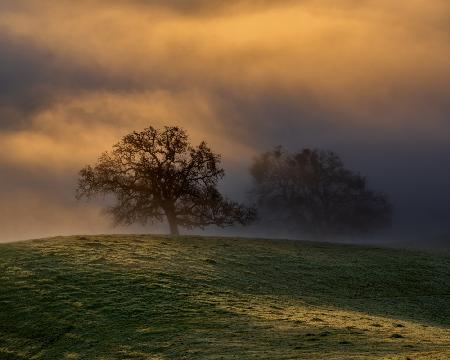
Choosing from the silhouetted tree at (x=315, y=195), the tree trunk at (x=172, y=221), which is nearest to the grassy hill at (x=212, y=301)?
the tree trunk at (x=172, y=221)

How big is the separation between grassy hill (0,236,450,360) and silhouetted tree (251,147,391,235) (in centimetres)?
5263

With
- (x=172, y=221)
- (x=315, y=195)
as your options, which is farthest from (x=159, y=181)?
(x=315, y=195)

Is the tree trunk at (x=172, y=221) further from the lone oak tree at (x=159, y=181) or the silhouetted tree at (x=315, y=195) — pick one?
the silhouetted tree at (x=315, y=195)

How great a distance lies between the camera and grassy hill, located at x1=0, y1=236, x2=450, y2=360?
1099 inches

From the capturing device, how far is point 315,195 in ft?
372

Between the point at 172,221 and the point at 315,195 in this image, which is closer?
the point at 172,221

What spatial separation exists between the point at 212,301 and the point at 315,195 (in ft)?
256

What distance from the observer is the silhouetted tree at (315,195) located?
Answer: 11244 centimetres

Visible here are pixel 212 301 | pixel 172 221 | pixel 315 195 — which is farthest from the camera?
pixel 315 195

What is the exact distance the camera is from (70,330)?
3288cm

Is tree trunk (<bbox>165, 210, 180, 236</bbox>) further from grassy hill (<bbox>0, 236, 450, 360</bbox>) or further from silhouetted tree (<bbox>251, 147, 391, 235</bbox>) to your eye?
silhouetted tree (<bbox>251, 147, 391, 235</bbox>)

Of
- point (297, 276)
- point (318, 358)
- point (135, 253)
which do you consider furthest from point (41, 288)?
point (318, 358)

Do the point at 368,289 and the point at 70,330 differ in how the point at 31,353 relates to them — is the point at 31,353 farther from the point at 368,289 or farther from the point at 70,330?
the point at 368,289

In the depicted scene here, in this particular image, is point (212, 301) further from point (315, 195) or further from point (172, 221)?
point (315, 195)
